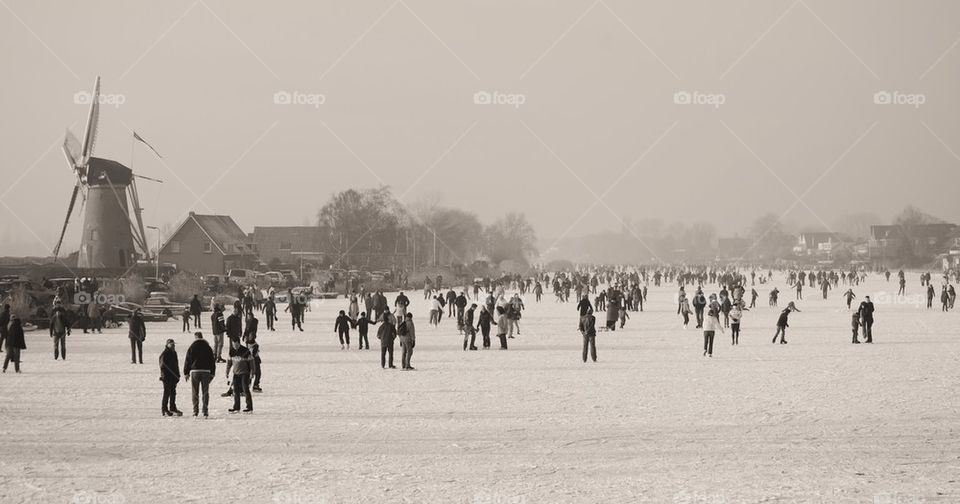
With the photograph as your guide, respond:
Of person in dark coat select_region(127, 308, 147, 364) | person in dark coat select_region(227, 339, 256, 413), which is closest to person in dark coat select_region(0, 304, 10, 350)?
person in dark coat select_region(127, 308, 147, 364)

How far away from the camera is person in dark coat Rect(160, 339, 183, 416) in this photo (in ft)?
48.6

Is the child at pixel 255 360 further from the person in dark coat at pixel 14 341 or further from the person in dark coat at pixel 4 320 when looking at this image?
the person in dark coat at pixel 4 320

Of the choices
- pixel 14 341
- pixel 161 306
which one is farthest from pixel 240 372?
pixel 161 306

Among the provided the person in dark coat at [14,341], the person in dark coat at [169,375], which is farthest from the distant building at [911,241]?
the person in dark coat at [169,375]

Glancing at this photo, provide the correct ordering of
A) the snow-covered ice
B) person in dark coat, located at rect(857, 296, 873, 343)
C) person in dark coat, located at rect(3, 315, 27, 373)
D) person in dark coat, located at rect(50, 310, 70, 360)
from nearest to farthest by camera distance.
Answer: the snow-covered ice
person in dark coat, located at rect(3, 315, 27, 373)
person in dark coat, located at rect(50, 310, 70, 360)
person in dark coat, located at rect(857, 296, 873, 343)

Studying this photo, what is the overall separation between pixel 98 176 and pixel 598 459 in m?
67.7

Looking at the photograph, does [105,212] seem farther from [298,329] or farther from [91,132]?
[298,329]

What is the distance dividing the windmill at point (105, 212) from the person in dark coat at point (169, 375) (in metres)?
57.9

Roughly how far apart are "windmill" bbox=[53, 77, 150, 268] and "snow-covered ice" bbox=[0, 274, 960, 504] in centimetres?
4810

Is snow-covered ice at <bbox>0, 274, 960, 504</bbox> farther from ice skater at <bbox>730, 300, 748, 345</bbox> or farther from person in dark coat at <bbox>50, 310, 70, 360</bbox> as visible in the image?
ice skater at <bbox>730, 300, 748, 345</bbox>

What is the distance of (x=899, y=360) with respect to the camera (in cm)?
2377

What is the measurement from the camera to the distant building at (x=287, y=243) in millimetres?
113581

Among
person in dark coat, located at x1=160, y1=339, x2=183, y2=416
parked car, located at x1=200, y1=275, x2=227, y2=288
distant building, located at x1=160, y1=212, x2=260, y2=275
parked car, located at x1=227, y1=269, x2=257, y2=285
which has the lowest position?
person in dark coat, located at x1=160, y1=339, x2=183, y2=416

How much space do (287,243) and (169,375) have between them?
10275 cm
